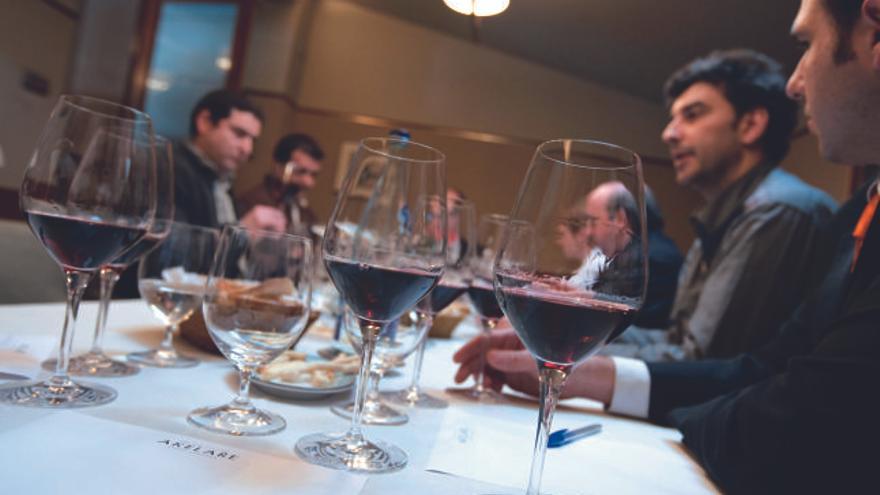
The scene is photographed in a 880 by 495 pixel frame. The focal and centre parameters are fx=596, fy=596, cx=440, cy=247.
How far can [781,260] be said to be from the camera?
69.1 inches

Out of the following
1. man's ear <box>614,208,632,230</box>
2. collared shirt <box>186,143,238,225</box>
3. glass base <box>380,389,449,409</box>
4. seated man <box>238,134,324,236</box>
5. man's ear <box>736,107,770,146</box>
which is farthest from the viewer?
seated man <box>238,134,324,236</box>

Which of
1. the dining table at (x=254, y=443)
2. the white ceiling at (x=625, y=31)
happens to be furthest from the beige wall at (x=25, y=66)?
the dining table at (x=254, y=443)

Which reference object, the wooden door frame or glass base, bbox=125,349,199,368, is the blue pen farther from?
the wooden door frame

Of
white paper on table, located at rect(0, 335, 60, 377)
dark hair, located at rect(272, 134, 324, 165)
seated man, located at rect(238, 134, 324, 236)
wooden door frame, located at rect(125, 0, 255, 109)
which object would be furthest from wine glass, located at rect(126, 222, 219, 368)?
wooden door frame, located at rect(125, 0, 255, 109)

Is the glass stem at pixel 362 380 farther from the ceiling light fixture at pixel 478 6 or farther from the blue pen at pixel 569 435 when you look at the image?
the ceiling light fixture at pixel 478 6

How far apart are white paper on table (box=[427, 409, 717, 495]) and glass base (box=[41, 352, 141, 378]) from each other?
42 cm

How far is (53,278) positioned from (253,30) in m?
4.95

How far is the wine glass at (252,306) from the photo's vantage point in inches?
24.9

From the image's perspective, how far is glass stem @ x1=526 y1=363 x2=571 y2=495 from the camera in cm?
49

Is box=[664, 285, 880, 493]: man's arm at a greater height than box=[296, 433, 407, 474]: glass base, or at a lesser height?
greater

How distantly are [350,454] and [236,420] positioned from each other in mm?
144

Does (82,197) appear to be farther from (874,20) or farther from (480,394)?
(874,20)

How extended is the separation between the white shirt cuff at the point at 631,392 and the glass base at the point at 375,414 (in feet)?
1.43

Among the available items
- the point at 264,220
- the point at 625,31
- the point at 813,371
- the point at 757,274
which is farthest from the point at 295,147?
the point at 813,371
